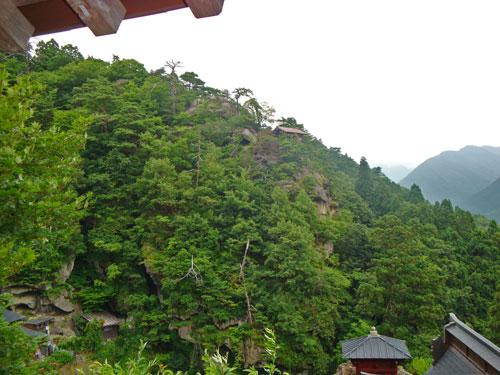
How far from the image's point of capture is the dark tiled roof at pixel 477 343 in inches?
196

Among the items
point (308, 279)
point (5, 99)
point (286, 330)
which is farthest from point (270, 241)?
point (5, 99)

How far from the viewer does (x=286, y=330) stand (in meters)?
10.5

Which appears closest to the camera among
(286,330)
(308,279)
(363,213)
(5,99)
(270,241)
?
(5,99)

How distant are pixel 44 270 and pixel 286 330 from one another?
9581mm

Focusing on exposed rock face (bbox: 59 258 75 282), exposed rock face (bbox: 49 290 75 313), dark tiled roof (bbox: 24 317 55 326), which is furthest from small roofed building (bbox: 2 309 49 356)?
exposed rock face (bbox: 59 258 75 282)

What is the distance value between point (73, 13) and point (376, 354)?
8659 mm

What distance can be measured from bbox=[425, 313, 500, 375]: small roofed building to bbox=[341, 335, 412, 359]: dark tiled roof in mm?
784

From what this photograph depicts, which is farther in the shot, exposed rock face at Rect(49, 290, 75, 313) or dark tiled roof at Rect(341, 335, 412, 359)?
exposed rock face at Rect(49, 290, 75, 313)

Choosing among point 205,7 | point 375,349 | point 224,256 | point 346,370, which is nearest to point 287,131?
point 224,256

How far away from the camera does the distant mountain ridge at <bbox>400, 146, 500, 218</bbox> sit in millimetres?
46781

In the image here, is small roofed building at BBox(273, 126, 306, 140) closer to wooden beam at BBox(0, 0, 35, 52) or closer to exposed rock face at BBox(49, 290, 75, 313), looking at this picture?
exposed rock face at BBox(49, 290, 75, 313)

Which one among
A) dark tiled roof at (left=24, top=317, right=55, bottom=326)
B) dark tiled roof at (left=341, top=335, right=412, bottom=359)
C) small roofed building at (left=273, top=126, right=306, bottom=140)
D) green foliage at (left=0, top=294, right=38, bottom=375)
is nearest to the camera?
green foliage at (left=0, top=294, right=38, bottom=375)

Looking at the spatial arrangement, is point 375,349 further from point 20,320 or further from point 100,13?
point 20,320

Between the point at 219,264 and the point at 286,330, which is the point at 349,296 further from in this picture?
the point at 219,264
